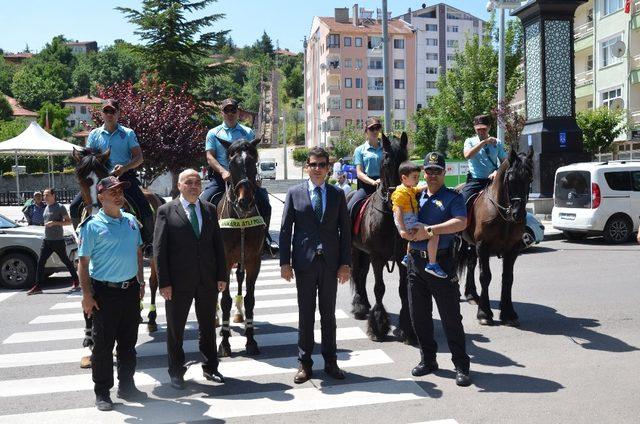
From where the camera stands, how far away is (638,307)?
32.3 ft

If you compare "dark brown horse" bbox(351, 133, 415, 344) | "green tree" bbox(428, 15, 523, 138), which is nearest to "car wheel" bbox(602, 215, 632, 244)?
"dark brown horse" bbox(351, 133, 415, 344)

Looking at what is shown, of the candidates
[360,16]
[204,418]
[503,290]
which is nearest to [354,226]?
[503,290]

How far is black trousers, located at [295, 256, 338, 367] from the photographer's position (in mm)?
6710

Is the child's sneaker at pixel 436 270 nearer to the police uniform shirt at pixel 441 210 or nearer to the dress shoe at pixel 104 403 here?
the police uniform shirt at pixel 441 210

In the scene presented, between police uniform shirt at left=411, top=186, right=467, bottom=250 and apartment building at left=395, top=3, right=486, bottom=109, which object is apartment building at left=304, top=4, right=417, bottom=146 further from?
police uniform shirt at left=411, top=186, right=467, bottom=250

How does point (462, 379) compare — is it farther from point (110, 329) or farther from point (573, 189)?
point (573, 189)

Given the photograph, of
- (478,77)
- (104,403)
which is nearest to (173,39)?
(104,403)

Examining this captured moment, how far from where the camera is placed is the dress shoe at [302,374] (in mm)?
6738

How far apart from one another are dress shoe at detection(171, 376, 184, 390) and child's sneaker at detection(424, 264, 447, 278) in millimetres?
2786

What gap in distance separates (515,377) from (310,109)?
101 m

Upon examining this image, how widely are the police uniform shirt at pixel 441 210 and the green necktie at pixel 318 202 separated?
105 cm

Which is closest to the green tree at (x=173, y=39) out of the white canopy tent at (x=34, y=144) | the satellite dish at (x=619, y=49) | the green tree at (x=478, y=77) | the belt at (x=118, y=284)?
the white canopy tent at (x=34, y=144)

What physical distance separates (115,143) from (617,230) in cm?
1430

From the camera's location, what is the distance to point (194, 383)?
6898 millimetres
